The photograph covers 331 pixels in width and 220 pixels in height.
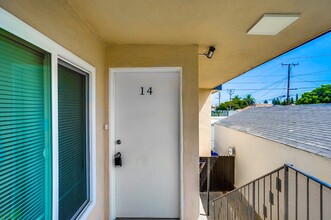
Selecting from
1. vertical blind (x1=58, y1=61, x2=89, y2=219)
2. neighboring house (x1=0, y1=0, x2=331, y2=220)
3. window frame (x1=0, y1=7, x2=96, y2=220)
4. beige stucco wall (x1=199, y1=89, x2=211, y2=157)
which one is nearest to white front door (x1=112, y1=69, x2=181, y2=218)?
neighboring house (x1=0, y1=0, x2=331, y2=220)

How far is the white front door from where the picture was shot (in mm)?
2541

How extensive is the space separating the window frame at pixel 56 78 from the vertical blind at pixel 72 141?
0.16 ft

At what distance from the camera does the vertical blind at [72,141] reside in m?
1.58

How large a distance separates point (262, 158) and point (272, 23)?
5.01 metres

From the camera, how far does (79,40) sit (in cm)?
178

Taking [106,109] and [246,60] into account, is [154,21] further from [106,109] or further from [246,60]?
[246,60]

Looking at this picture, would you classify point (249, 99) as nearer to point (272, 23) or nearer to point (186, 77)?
point (186, 77)

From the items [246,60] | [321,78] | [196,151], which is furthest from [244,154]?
[321,78]

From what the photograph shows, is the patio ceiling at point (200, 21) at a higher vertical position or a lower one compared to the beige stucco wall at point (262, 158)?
higher

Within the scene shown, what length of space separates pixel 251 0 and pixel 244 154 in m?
6.71

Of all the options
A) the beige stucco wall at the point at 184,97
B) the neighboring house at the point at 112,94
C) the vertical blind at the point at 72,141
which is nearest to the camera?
the neighboring house at the point at 112,94

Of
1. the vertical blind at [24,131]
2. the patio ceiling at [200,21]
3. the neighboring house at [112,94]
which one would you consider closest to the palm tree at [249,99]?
the neighboring house at [112,94]

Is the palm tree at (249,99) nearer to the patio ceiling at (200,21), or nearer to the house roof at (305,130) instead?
the house roof at (305,130)

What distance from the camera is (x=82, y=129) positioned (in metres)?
1.98
